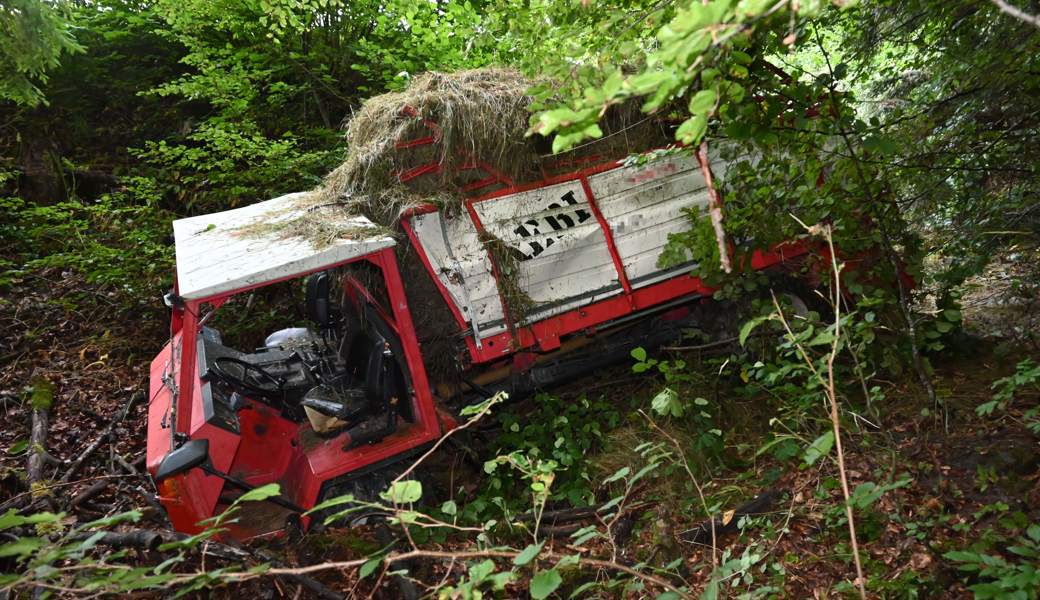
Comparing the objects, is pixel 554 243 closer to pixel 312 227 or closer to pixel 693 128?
pixel 312 227

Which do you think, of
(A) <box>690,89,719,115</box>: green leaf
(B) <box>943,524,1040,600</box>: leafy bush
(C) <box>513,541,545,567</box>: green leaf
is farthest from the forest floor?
(A) <box>690,89,719,115</box>: green leaf

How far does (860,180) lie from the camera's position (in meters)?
3.58

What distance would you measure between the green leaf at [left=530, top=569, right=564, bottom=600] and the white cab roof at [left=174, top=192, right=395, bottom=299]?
2.24 m

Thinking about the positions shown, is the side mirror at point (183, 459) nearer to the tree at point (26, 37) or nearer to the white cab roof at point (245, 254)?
the white cab roof at point (245, 254)

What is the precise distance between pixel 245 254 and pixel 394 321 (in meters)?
1.06

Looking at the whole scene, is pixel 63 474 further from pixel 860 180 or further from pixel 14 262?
pixel 860 180

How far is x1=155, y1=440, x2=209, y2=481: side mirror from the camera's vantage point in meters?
3.15

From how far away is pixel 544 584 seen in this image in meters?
1.86

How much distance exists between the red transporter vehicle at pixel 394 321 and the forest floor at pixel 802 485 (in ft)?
1.49

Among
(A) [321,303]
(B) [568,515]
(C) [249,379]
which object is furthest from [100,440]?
(B) [568,515]

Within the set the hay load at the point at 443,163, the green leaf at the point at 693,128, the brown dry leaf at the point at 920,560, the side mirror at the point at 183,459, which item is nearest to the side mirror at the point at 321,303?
the hay load at the point at 443,163

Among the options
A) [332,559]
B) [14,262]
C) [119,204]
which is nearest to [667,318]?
[332,559]

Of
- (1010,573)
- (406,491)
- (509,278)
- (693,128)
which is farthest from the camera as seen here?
(509,278)

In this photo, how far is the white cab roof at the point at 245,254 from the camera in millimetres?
3305
